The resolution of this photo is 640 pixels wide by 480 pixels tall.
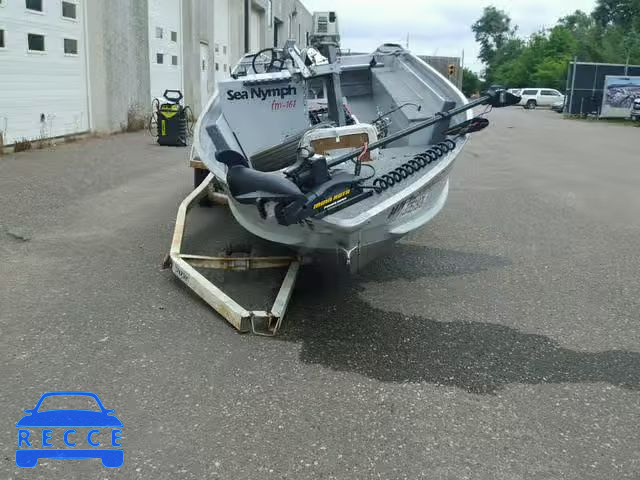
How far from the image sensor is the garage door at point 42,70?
12.3 meters

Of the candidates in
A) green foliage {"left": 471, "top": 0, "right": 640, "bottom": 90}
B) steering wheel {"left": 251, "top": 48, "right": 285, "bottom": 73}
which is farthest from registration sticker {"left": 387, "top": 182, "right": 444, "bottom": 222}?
green foliage {"left": 471, "top": 0, "right": 640, "bottom": 90}

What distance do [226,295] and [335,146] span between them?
5.41 feet

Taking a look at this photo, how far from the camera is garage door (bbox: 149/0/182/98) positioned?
1967 cm

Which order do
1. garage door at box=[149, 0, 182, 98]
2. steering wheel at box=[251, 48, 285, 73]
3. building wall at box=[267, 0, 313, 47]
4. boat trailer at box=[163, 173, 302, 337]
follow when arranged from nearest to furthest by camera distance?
boat trailer at box=[163, 173, 302, 337]
steering wheel at box=[251, 48, 285, 73]
garage door at box=[149, 0, 182, 98]
building wall at box=[267, 0, 313, 47]

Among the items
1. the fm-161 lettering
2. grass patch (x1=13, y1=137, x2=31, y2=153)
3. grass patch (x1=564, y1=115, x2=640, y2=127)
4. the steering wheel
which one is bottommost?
grass patch (x1=13, y1=137, x2=31, y2=153)

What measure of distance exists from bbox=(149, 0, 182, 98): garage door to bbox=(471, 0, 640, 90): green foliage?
3241 centimetres

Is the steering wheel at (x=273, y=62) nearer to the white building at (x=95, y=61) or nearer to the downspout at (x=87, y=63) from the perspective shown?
the white building at (x=95, y=61)

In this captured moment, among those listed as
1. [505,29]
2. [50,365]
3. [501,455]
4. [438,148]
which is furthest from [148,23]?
[505,29]

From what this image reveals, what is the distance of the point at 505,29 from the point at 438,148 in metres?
105

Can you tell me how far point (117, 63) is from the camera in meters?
16.8

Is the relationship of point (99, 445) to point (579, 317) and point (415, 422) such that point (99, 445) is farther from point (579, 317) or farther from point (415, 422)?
Result: point (579, 317)

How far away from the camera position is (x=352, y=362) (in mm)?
Result: 4301

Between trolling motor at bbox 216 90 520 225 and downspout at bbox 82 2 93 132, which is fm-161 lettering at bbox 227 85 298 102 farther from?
downspout at bbox 82 2 93 132

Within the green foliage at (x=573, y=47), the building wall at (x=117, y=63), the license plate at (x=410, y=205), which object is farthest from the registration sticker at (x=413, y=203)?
the green foliage at (x=573, y=47)
